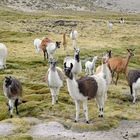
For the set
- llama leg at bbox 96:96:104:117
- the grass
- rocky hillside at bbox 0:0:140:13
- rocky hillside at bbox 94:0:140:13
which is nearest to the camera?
llama leg at bbox 96:96:104:117

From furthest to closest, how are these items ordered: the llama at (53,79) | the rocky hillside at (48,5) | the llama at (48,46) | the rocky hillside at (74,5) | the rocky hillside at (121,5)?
1. the rocky hillside at (121,5)
2. the rocky hillside at (74,5)
3. the rocky hillside at (48,5)
4. the llama at (48,46)
5. the llama at (53,79)

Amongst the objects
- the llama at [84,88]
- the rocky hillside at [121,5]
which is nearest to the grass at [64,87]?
the llama at [84,88]

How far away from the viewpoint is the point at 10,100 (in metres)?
18.6

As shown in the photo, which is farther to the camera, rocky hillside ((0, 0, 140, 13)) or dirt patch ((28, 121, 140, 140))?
rocky hillside ((0, 0, 140, 13))

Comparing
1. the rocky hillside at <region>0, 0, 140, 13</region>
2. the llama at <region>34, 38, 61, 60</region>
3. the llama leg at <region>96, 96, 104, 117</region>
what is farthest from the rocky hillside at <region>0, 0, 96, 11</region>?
the llama leg at <region>96, 96, 104, 117</region>

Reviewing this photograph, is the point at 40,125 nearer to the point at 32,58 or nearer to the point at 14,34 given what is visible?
the point at 32,58

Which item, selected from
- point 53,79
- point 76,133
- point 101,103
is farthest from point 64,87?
point 76,133

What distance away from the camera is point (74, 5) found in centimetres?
13212

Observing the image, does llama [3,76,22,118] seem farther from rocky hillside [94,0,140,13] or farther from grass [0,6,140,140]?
rocky hillside [94,0,140,13]

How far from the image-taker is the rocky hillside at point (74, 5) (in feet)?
372

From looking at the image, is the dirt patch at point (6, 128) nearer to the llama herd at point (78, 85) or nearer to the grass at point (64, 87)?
the grass at point (64, 87)

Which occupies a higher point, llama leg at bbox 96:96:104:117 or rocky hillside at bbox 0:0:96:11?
llama leg at bbox 96:96:104:117

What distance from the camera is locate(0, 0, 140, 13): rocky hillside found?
113450 millimetres

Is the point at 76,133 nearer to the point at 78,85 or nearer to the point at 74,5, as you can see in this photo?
the point at 78,85
